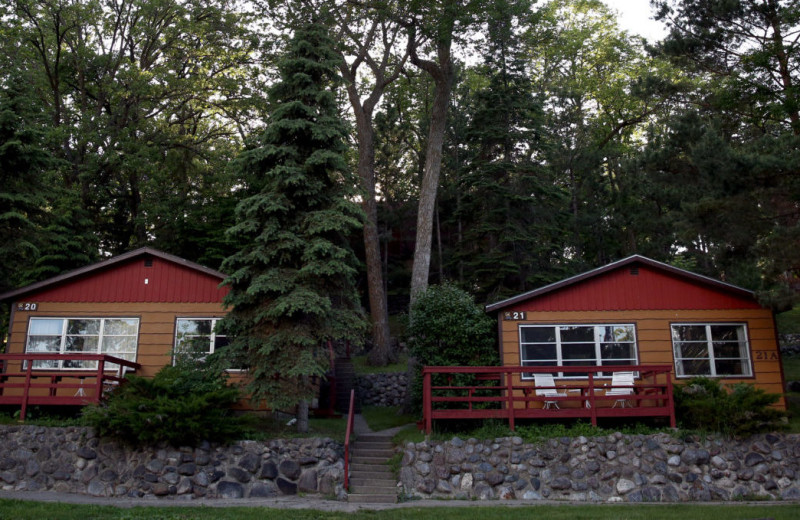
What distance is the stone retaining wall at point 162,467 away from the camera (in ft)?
36.8

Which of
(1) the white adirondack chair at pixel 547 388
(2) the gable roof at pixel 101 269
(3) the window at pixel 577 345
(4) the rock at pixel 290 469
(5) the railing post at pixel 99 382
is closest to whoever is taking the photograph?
(4) the rock at pixel 290 469

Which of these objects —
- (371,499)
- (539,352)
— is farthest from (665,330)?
(371,499)

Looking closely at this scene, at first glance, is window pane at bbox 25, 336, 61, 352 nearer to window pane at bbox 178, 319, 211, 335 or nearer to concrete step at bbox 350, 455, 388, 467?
window pane at bbox 178, 319, 211, 335

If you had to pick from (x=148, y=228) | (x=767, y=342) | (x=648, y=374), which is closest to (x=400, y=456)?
(x=648, y=374)

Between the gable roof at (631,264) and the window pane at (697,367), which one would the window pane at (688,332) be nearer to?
the window pane at (697,367)

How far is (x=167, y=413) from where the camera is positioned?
434 inches

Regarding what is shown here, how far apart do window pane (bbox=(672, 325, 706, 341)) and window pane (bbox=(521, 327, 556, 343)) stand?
3.08 m

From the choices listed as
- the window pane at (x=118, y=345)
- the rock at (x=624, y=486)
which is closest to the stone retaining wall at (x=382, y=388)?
the window pane at (x=118, y=345)

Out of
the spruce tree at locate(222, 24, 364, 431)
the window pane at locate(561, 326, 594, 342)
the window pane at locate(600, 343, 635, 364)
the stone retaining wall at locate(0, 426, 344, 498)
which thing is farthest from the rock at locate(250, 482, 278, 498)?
the window pane at locate(600, 343, 635, 364)

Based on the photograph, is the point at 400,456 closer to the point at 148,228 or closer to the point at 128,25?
the point at 148,228

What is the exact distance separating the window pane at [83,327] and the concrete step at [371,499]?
27.7 ft

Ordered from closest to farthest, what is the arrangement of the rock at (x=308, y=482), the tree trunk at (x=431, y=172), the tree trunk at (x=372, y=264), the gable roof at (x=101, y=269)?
the rock at (x=308, y=482) → the gable roof at (x=101, y=269) → the tree trunk at (x=431, y=172) → the tree trunk at (x=372, y=264)

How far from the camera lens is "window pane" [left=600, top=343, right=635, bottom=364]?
47.7ft

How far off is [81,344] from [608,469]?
13.0 m
